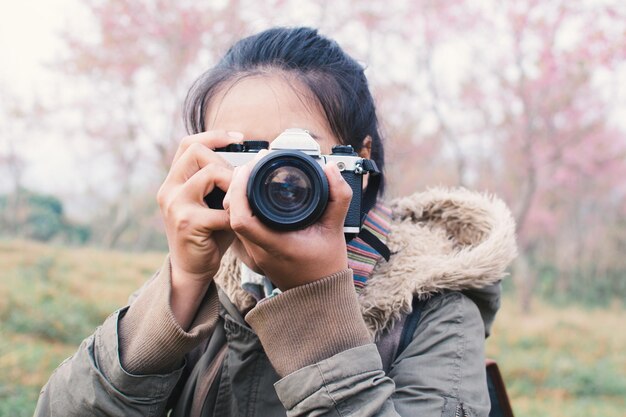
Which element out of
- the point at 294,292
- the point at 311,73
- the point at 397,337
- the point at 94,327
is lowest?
the point at 94,327

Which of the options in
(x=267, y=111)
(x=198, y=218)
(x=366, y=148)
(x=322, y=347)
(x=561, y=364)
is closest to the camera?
(x=322, y=347)

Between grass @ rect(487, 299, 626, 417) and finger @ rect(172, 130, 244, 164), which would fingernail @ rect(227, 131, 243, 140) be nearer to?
finger @ rect(172, 130, 244, 164)

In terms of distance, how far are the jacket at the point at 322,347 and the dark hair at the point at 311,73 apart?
235 mm

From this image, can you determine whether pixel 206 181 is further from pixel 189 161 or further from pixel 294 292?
pixel 294 292

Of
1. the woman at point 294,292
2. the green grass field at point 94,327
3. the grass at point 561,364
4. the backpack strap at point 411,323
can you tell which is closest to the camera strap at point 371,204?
the woman at point 294,292

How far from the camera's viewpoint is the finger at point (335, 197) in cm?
87

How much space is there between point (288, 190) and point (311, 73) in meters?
0.37

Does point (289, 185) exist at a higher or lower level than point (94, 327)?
higher

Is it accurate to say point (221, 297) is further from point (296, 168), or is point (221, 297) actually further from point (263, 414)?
point (296, 168)

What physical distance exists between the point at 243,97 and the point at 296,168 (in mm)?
262

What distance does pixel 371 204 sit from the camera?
3.76ft

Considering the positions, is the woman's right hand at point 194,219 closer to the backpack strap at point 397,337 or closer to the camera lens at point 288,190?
the camera lens at point 288,190

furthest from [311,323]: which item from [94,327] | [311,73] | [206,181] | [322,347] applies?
[94,327]

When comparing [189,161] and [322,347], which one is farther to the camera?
[189,161]
